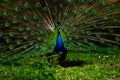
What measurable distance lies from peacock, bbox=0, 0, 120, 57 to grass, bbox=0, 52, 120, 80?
0.44 m

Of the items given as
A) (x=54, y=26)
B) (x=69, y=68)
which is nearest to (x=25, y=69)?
(x=69, y=68)

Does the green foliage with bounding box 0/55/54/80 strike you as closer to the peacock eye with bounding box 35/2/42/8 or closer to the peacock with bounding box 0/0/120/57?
the peacock with bounding box 0/0/120/57

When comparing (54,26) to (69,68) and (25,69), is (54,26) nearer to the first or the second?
(69,68)

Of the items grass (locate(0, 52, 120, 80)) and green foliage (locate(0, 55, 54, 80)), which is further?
grass (locate(0, 52, 120, 80))

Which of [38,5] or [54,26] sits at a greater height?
[38,5]

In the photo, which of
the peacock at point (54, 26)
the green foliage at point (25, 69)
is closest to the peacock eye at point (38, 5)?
the peacock at point (54, 26)

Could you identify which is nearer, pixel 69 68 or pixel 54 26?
pixel 69 68

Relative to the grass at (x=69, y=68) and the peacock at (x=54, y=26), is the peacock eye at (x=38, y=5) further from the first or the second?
the grass at (x=69, y=68)

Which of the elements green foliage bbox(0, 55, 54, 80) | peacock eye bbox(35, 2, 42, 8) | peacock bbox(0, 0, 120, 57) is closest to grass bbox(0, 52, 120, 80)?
green foliage bbox(0, 55, 54, 80)

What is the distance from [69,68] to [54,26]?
1.39 m

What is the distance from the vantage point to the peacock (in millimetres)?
12016

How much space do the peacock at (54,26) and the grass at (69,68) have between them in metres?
0.44

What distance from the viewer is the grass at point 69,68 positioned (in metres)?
9.28

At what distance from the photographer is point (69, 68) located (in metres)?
11.7
